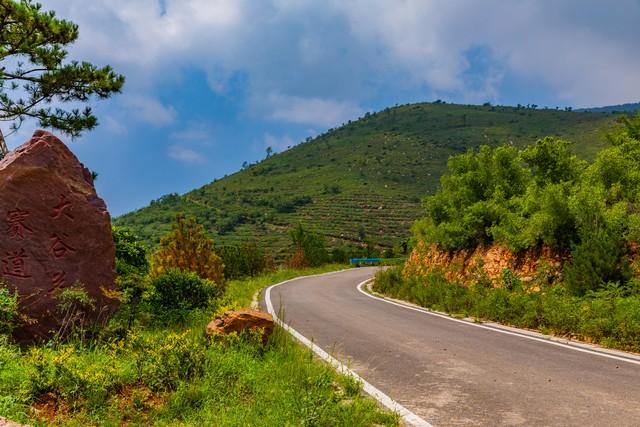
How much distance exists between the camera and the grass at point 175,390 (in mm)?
4684

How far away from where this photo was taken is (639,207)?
12.5m

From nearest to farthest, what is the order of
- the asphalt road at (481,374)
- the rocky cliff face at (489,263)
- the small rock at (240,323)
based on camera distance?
the asphalt road at (481,374) → the small rock at (240,323) → the rocky cliff face at (489,263)

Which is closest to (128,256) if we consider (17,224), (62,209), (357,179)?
(62,209)

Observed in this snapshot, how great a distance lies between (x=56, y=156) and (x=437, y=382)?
6991mm

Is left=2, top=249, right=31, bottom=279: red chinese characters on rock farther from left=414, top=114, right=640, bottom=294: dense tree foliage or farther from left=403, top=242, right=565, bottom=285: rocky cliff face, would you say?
left=403, top=242, right=565, bottom=285: rocky cliff face

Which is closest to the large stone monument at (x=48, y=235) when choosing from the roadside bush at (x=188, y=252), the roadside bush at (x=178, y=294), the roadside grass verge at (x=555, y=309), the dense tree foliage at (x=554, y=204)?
the roadside bush at (x=178, y=294)

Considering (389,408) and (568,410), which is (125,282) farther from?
(568,410)

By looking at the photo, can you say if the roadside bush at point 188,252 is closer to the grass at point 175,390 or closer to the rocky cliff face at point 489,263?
the rocky cliff face at point 489,263

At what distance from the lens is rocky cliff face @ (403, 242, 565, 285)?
13945mm

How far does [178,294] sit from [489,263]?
10795 mm

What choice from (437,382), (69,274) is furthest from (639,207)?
(69,274)

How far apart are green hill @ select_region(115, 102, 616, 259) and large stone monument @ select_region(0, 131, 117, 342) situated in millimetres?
56581

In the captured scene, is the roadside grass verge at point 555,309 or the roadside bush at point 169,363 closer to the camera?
the roadside bush at point 169,363

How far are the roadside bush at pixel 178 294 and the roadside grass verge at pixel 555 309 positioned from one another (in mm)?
7028
